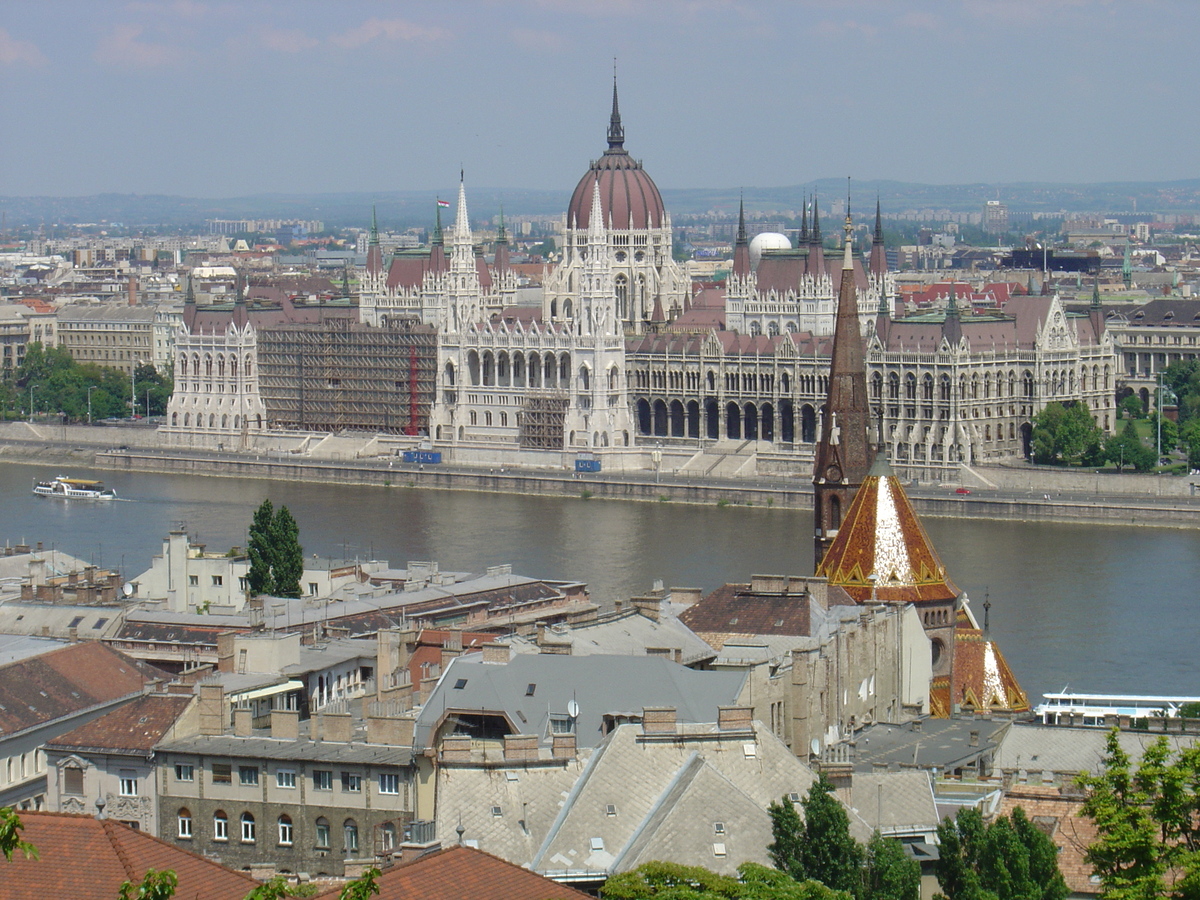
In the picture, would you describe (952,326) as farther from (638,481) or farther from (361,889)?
(361,889)

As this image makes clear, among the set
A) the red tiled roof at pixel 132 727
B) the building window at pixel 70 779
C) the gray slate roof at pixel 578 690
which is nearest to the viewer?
the gray slate roof at pixel 578 690

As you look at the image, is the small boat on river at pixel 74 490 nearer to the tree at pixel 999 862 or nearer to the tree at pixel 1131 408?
the tree at pixel 1131 408

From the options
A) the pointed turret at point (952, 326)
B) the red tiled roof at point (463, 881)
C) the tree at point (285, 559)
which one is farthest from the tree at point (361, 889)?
the pointed turret at point (952, 326)

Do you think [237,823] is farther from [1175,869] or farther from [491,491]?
[491,491]

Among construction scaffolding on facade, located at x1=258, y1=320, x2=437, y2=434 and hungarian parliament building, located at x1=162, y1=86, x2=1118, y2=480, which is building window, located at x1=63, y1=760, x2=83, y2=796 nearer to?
hungarian parliament building, located at x1=162, y1=86, x2=1118, y2=480

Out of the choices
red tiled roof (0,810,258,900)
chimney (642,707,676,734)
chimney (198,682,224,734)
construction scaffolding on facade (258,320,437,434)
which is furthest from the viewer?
construction scaffolding on facade (258,320,437,434)

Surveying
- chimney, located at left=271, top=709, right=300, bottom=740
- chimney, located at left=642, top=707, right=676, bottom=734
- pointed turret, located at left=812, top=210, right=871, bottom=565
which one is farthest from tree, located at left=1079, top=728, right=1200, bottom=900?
pointed turret, located at left=812, top=210, right=871, bottom=565

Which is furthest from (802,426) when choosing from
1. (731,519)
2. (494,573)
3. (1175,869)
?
(1175,869)
